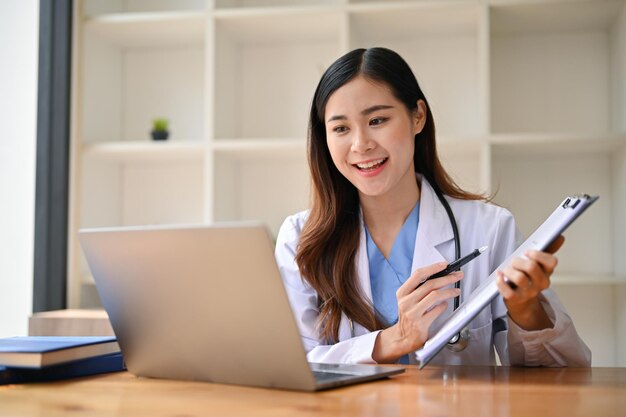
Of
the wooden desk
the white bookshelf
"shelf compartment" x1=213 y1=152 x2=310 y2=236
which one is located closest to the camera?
the wooden desk

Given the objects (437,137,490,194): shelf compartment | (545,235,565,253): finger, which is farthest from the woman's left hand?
(437,137,490,194): shelf compartment

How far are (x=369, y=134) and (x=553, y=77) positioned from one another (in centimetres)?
156

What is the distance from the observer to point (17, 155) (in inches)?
116

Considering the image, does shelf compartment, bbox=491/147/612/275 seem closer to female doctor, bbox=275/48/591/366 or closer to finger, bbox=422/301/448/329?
female doctor, bbox=275/48/591/366

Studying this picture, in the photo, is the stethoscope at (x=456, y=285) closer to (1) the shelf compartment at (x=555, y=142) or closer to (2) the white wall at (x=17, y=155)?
(1) the shelf compartment at (x=555, y=142)

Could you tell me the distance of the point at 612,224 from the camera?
301cm

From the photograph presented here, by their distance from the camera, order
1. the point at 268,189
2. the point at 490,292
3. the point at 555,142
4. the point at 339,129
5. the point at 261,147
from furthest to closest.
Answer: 1. the point at 268,189
2. the point at 261,147
3. the point at 555,142
4. the point at 339,129
5. the point at 490,292

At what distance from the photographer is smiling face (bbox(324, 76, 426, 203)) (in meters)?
1.80

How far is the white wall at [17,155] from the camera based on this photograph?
9.58ft

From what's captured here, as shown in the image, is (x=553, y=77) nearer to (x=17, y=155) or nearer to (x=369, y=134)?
(x=369, y=134)

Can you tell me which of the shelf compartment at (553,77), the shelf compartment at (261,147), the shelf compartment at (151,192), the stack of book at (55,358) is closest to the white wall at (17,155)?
the shelf compartment at (151,192)

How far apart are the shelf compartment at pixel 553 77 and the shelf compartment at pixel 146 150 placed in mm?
1229

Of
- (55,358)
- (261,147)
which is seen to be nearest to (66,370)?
(55,358)

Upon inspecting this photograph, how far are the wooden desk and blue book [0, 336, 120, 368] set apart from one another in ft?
0.12
